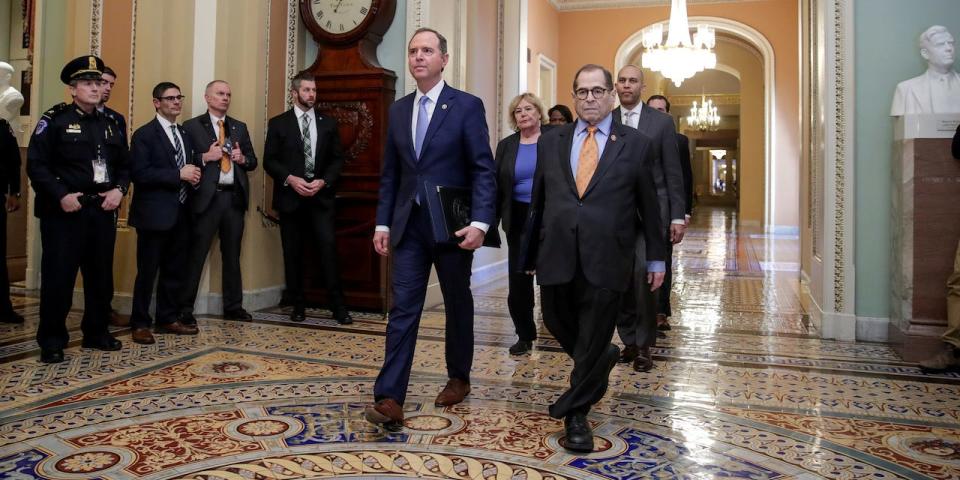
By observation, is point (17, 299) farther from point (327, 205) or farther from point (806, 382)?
point (806, 382)

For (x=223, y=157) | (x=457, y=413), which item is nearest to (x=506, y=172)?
(x=457, y=413)

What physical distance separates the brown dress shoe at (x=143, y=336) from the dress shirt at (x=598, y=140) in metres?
2.94

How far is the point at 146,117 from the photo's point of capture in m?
5.34

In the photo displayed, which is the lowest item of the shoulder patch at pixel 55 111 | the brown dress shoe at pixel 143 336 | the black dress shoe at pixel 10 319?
the brown dress shoe at pixel 143 336

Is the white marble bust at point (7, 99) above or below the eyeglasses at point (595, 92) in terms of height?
above

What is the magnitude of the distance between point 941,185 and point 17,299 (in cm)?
669

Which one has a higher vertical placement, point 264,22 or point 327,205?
point 264,22

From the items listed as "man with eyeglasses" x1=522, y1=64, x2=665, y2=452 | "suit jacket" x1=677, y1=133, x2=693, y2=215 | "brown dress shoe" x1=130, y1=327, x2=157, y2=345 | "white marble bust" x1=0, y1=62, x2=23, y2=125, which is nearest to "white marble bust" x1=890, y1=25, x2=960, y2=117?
"suit jacket" x1=677, y1=133, x2=693, y2=215

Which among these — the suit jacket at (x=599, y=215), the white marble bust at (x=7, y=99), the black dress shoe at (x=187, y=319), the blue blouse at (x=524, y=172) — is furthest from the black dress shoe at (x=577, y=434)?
the white marble bust at (x=7, y=99)

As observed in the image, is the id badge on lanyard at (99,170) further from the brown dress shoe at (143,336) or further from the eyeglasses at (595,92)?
the eyeglasses at (595,92)

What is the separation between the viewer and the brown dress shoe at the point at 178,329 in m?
4.65

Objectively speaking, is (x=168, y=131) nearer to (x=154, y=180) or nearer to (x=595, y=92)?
(x=154, y=180)

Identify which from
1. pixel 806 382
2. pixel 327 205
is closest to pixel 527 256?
pixel 806 382

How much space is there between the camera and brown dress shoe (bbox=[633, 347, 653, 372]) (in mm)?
3869
